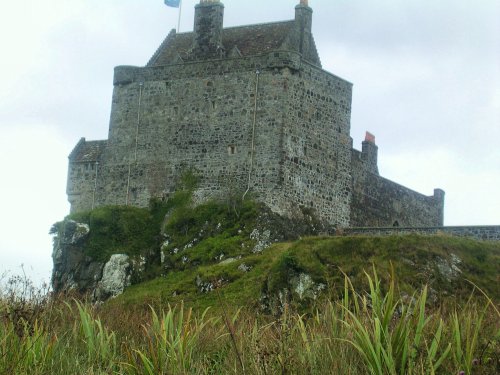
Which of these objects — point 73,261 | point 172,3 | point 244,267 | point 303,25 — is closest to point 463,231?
point 244,267

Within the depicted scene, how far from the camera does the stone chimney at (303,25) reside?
48.5 metres

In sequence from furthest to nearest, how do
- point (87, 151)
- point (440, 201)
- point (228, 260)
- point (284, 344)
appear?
1. point (440, 201)
2. point (87, 151)
3. point (228, 260)
4. point (284, 344)

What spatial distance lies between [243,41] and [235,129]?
219 inches

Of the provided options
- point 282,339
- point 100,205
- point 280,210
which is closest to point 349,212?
point 280,210

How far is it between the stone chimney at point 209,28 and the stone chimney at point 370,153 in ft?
32.0

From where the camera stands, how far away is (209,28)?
49.2 metres

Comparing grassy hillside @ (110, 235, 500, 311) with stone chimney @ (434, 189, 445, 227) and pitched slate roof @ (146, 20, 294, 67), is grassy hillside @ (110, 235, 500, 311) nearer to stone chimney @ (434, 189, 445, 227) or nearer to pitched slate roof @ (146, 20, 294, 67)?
pitched slate roof @ (146, 20, 294, 67)

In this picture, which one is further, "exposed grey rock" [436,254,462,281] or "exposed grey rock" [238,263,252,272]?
"exposed grey rock" [238,263,252,272]

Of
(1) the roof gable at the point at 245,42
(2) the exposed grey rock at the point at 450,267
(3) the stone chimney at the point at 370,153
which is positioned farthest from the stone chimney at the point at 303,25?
(2) the exposed grey rock at the point at 450,267

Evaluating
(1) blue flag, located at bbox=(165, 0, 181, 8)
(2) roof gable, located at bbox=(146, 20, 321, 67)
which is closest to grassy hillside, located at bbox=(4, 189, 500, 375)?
(2) roof gable, located at bbox=(146, 20, 321, 67)

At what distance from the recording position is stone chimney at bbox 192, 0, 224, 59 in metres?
49.0

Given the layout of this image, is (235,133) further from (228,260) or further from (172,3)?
(172,3)

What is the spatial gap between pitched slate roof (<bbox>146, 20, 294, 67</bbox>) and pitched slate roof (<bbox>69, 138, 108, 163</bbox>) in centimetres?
508

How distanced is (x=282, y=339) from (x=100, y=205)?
30.7 metres
